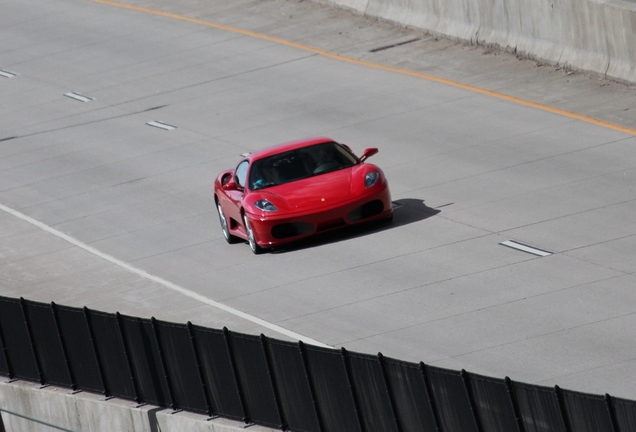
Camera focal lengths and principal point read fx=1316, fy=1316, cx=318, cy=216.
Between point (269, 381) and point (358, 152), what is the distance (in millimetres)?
11707

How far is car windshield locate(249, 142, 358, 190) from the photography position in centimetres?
1817

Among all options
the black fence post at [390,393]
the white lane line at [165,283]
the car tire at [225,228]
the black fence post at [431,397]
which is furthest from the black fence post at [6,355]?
the black fence post at [431,397]

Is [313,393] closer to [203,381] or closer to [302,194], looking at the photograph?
[203,381]

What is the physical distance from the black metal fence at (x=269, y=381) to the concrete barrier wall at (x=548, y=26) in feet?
43.6

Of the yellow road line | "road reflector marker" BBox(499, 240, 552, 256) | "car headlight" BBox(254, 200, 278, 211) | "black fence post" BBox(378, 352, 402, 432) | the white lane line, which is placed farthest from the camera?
the yellow road line

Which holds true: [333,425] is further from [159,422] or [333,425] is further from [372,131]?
[372,131]

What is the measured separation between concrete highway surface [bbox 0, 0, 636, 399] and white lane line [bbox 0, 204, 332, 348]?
0.04 meters

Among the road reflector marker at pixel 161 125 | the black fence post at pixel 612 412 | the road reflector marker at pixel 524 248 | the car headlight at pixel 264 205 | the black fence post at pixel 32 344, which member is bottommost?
the road reflector marker at pixel 161 125

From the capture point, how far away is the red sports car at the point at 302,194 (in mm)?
17453

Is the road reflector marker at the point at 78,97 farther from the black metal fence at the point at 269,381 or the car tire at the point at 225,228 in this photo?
the black metal fence at the point at 269,381

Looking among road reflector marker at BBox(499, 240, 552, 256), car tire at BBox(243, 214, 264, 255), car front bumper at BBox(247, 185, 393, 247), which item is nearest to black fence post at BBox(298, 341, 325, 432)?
road reflector marker at BBox(499, 240, 552, 256)

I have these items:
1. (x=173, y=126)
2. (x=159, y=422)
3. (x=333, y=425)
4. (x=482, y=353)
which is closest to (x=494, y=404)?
(x=333, y=425)

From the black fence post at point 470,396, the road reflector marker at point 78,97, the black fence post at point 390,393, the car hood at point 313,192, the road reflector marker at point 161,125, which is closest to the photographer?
the black fence post at point 470,396

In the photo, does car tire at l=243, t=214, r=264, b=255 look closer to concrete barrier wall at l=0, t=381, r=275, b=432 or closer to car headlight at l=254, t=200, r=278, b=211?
car headlight at l=254, t=200, r=278, b=211
